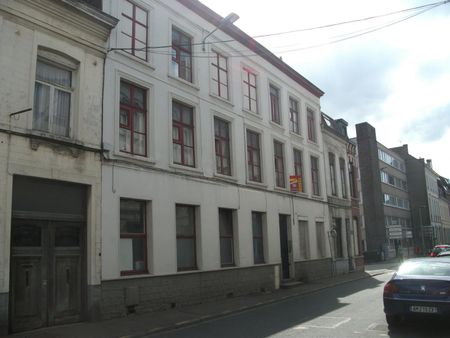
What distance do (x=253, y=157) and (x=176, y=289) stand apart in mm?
8026

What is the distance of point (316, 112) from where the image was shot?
28.5 meters

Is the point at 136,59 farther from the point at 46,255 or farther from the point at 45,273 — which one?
the point at 45,273

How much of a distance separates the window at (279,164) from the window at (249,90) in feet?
8.27

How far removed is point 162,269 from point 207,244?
2549mm

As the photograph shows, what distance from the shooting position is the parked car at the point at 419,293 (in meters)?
9.21

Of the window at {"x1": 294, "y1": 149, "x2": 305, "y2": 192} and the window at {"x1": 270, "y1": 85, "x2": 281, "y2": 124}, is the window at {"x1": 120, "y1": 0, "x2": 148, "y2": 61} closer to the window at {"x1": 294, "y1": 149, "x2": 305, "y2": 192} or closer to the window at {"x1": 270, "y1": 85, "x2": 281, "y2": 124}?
the window at {"x1": 270, "y1": 85, "x2": 281, "y2": 124}

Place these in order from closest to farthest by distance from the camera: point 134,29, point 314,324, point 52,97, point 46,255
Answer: point 314,324, point 46,255, point 52,97, point 134,29

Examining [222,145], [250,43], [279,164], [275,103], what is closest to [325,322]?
[222,145]

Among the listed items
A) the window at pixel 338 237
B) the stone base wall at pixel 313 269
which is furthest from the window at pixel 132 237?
the window at pixel 338 237

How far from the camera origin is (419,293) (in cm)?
944

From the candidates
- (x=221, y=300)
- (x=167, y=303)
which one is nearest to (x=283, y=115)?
(x=221, y=300)

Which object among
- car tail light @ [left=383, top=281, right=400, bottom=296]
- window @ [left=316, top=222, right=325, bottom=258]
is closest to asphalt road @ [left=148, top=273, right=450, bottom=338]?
car tail light @ [left=383, top=281, right=400, bottom=296]

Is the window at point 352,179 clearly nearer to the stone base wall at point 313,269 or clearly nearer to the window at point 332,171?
the window at point 332,171

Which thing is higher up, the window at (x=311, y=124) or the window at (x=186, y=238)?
the window at (x=311, y=124)
